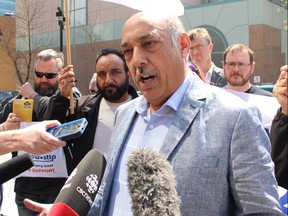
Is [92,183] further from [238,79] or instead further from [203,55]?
[203,55]

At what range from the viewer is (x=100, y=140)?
10.9 feet

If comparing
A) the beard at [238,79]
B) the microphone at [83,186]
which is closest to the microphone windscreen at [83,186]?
the microphone at [83,186]

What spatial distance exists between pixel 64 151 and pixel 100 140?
1.44ft

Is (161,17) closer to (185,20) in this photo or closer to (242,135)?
(242,135)

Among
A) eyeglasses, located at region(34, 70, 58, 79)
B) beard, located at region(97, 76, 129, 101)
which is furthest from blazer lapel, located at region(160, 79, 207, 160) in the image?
eyeglasses, located at region(34, 70, 58, 79)

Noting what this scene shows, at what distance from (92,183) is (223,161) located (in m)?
0.71

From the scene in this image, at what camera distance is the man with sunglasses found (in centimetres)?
356

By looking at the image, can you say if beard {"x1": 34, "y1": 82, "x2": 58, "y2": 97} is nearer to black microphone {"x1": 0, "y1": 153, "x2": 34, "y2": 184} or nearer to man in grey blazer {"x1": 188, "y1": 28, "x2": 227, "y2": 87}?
man in grey blazer {"x1": 188, "y1": 28, "x2": 227, "y2": 87}

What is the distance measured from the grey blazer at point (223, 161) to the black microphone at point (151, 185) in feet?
1.52

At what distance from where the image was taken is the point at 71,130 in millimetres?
1724

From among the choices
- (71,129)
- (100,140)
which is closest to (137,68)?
(71,129)

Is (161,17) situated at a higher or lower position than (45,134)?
higher

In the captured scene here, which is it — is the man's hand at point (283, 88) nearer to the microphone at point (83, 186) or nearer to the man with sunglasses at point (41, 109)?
the microphone at point (83, 186)

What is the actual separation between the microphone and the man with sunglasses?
1588 mm
